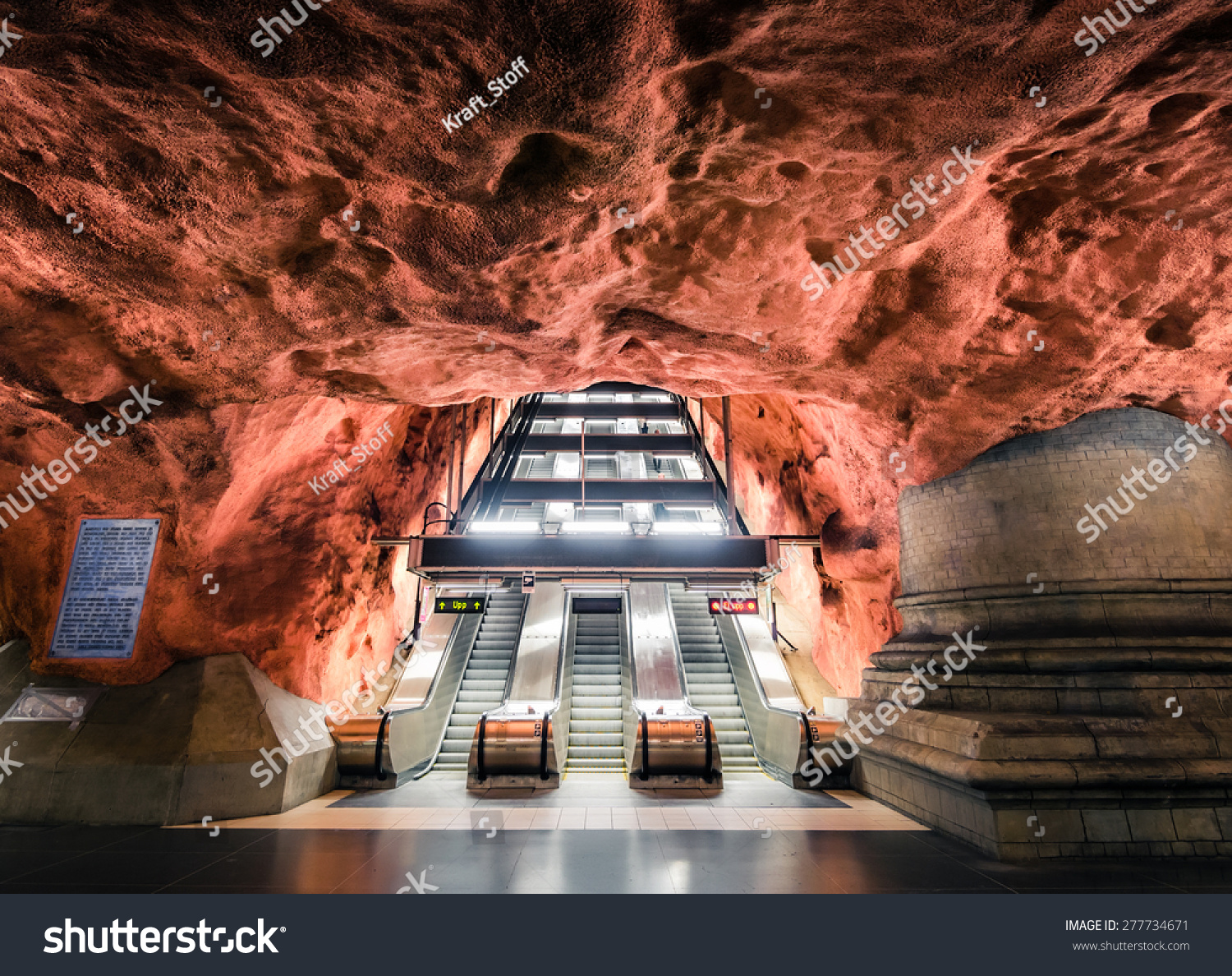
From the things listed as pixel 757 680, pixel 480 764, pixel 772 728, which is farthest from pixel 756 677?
pixel 480 764

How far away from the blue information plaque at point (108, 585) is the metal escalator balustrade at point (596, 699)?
5172 mm

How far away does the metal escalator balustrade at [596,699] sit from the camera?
25.5 ft

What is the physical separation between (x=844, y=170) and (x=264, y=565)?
6.62 meters

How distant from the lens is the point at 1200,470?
16.8 ft

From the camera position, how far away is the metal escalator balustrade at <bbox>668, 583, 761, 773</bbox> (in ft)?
25.7

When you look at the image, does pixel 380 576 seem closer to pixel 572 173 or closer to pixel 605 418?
pixel 572 173
